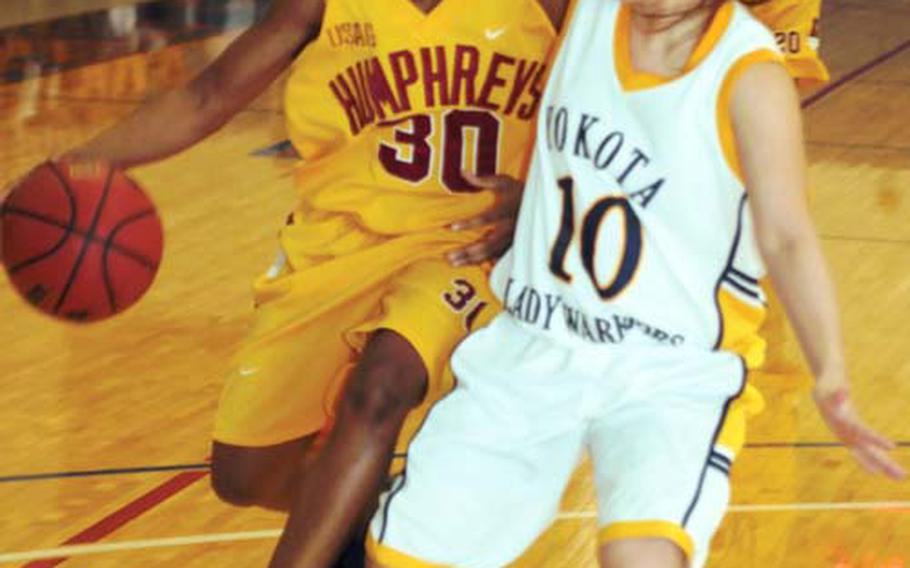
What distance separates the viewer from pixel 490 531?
2.95 meters

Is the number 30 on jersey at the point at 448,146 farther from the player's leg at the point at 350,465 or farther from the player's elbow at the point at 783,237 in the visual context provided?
the player's elbow at the point at 783,237

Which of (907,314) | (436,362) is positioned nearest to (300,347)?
(436,362)

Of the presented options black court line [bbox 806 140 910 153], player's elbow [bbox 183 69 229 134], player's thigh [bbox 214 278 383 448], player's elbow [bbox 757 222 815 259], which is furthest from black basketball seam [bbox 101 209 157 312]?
black court line [bbox 806 140 910 153]

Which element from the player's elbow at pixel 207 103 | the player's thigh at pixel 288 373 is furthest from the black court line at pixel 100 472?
the player's elbow at pixel 207 103

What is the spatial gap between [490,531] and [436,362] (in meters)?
0.45

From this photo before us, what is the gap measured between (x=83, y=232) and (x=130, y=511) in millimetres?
1258

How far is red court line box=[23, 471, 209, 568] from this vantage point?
451 cm

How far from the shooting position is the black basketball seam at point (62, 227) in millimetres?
3568

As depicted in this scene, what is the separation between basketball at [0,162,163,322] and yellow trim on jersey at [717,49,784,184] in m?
1.19

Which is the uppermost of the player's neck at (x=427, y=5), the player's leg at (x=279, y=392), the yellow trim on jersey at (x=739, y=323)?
the player's neck at (x=427, y=5)

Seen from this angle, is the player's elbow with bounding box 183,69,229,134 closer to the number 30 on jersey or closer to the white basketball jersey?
the number 30 on jersey

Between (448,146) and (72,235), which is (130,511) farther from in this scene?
(448,146)

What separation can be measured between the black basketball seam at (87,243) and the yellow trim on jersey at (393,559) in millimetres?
927

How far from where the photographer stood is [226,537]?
4.62 m
